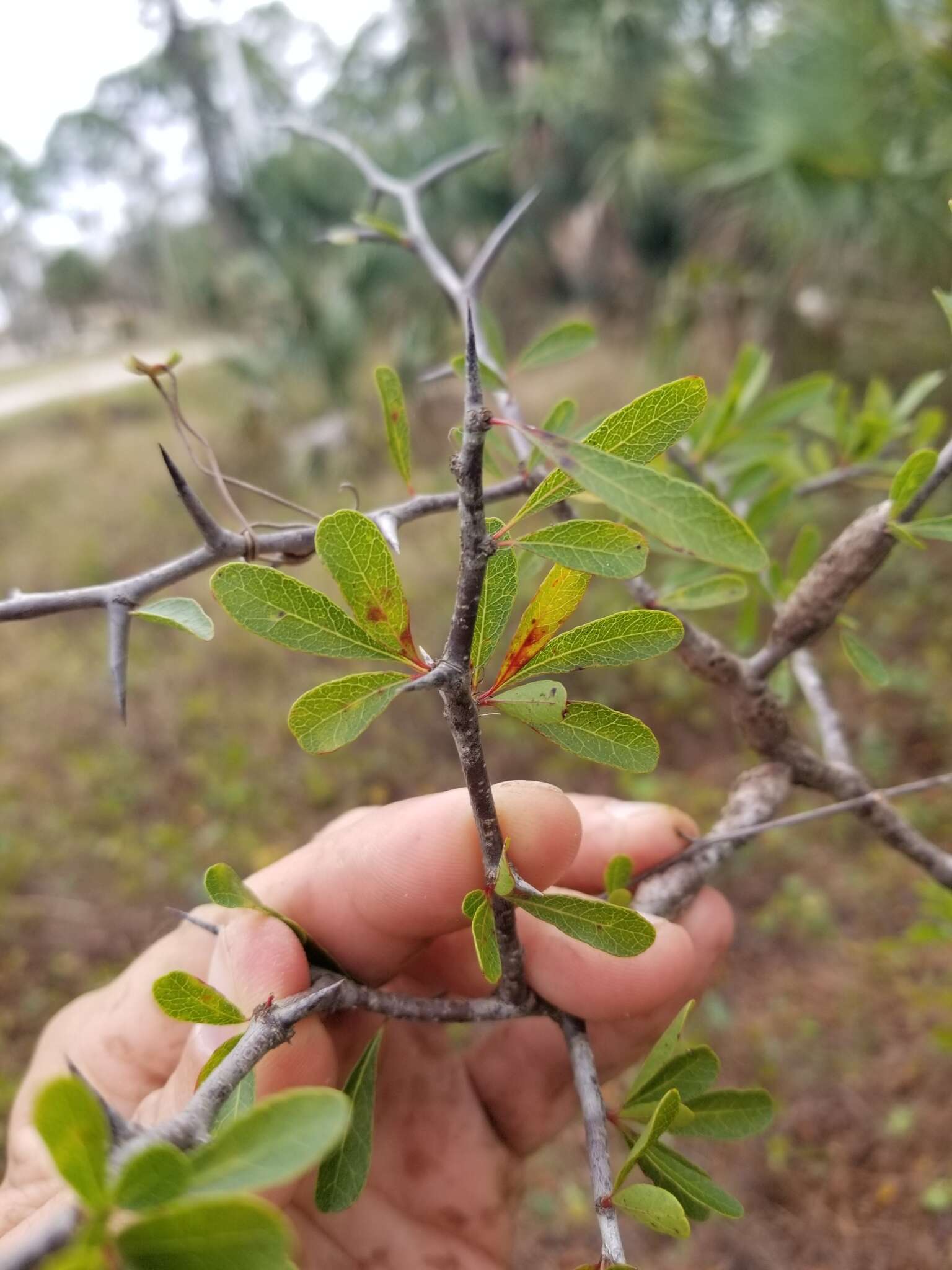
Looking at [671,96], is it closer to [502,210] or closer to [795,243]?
[795,243]

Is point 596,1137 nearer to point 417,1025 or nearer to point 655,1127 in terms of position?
point 655,1127

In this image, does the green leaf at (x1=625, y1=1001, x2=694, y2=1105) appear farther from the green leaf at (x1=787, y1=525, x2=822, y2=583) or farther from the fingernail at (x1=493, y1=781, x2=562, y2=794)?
the green leaf at (x1=787, y1=525, x2=822, y2=583)

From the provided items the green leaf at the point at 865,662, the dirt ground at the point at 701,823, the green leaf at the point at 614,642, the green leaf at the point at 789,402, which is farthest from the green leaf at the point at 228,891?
the dirt ground at the point at 701,823

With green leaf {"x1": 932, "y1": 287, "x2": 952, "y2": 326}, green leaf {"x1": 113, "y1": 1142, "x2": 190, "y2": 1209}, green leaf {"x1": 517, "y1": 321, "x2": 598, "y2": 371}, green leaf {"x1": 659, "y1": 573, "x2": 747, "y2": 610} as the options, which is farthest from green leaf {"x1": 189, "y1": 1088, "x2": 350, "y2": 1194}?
green leaf {"x1": 517, "y1": 321, "x2": 598, "y2": 371}

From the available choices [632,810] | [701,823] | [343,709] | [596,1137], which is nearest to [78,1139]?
[343,709]

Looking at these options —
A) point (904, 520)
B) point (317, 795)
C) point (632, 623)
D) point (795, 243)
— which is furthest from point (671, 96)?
point (632, 623)
